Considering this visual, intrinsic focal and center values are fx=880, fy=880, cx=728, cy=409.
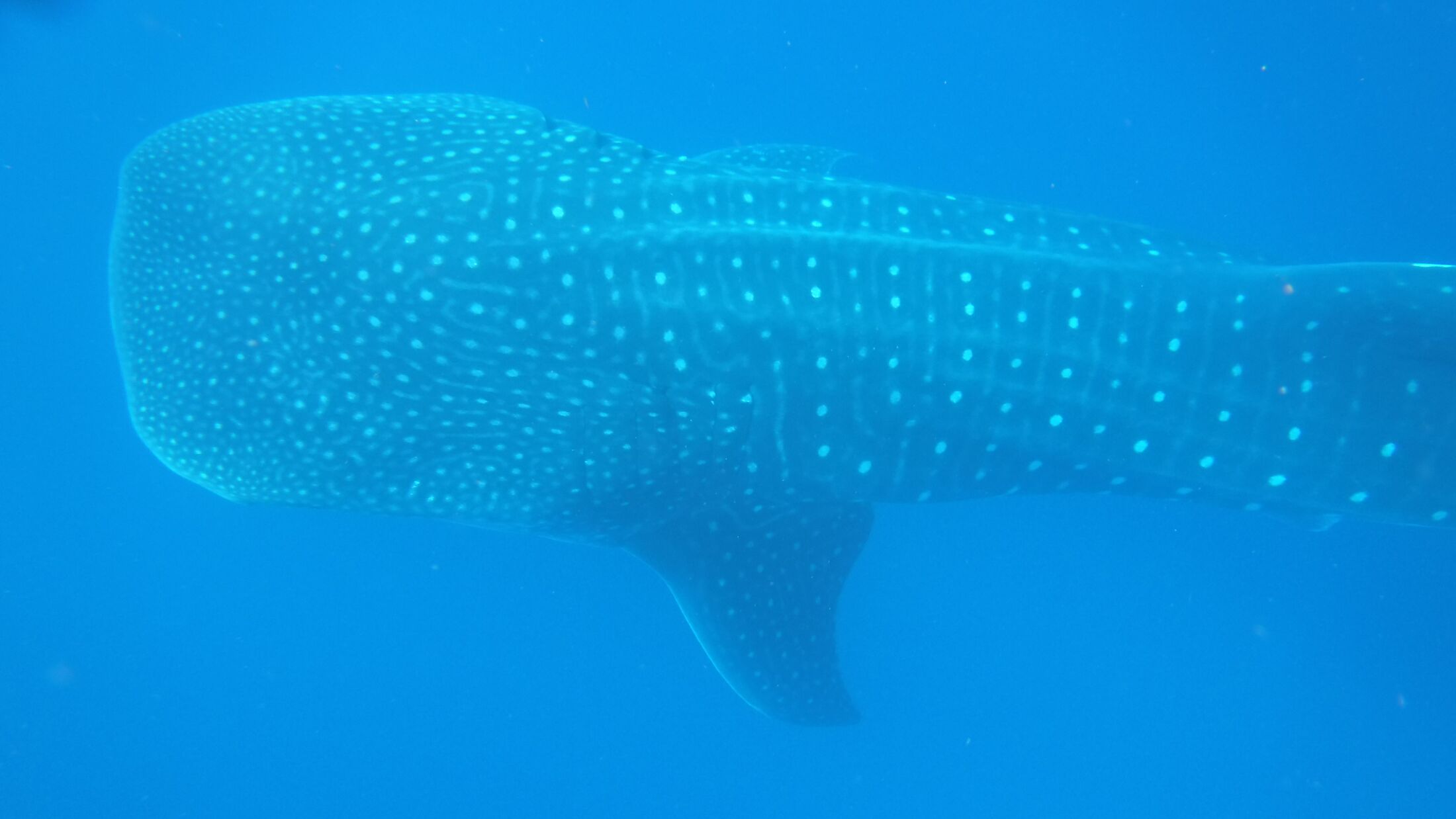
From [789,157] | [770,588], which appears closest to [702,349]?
[770,588]

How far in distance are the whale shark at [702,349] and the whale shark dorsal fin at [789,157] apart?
125 cm

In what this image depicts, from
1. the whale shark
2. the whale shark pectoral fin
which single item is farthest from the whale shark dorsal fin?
the whale shark pectoral fin

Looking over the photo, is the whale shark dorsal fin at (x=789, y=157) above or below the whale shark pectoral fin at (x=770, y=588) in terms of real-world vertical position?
above

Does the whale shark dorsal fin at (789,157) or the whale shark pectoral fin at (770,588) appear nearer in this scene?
the whale shark pectoral fin at (770,588)

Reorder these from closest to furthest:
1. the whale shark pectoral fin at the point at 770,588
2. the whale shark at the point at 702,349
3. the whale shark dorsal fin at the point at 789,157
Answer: the whale shark at the point at 702,349 < the whale shark pectoral fin at the point at 770,588 < the whale shark dorsal fin at the point at 789,157

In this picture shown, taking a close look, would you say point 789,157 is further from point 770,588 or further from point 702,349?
point 770,588

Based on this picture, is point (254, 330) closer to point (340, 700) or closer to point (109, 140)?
point (340, 700)

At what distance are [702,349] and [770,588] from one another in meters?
1.27

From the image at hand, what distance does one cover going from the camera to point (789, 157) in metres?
5.40

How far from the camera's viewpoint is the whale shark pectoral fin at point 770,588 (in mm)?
3949

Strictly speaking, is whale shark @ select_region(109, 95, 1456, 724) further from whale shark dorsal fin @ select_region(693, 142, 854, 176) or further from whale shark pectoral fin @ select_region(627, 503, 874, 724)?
whale shark dorsal fin @ select_region(693, 142, 854, 176)

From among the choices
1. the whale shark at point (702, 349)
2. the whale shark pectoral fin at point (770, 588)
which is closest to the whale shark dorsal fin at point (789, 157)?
the whale shark at point (702, 349)

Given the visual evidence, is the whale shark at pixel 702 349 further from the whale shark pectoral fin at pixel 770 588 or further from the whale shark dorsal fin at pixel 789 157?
the whale shark dorsal fin at pixel 789 157

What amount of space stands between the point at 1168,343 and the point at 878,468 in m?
1.33
